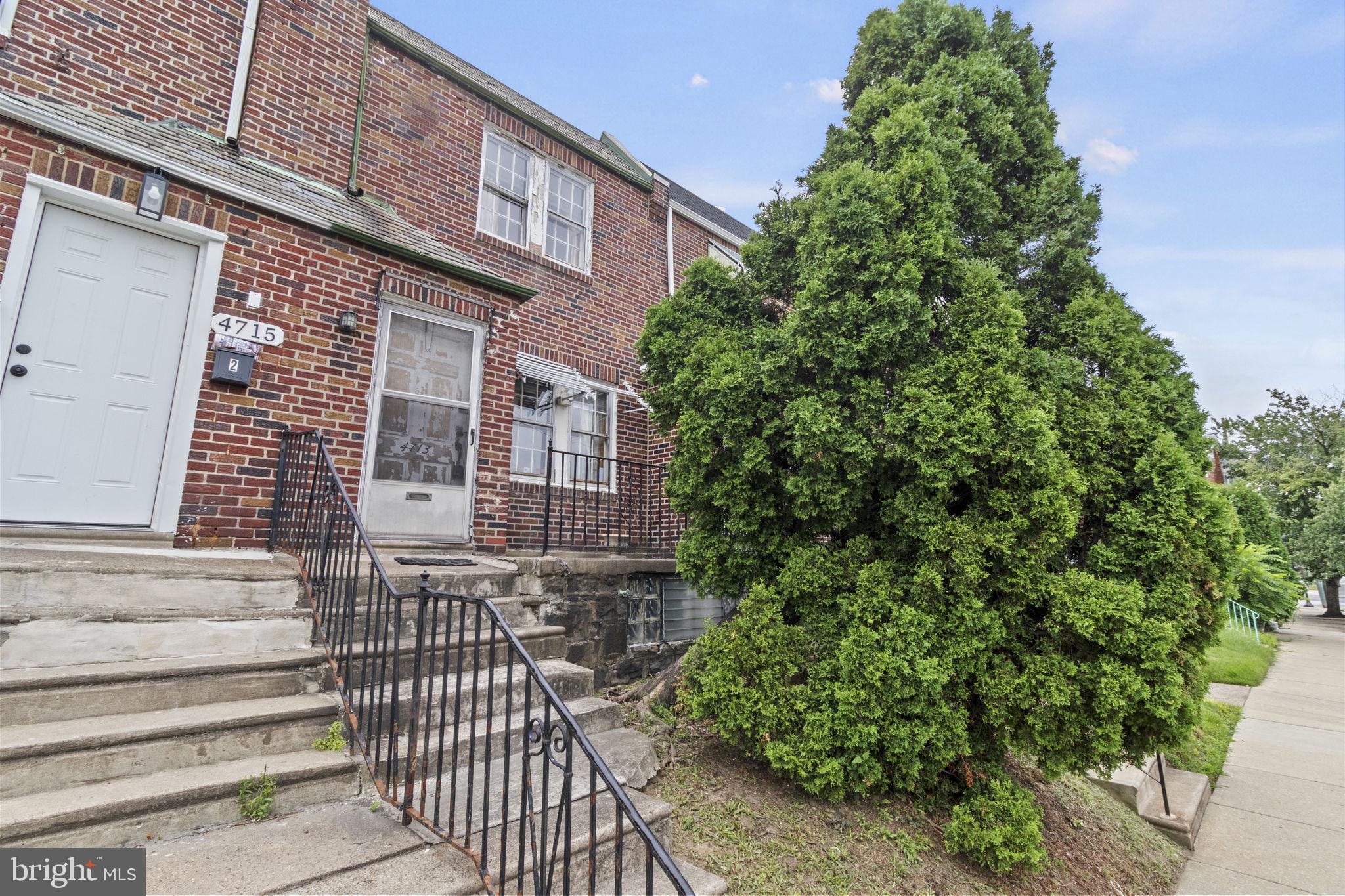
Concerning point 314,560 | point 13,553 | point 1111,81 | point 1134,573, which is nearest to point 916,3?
point 1111,81

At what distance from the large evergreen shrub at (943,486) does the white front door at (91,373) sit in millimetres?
3482

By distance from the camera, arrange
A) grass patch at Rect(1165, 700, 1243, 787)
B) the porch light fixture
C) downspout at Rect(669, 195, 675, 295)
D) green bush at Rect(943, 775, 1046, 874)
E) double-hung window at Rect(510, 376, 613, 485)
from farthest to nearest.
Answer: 1. downspout at Rect(669, 195, 675, 295)
2. double-hung window at Rect(510, 376, 613, 485)
3. grass patch at Rect(1165, 700, 1243, 787)
4. the porch light fixture
5. green bush at Rect(943, 775, 1046, 874)

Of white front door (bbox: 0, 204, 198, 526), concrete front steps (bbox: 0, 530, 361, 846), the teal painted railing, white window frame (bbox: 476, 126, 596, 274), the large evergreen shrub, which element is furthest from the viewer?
the teal painted railing

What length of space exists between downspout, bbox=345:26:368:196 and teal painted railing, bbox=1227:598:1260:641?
17.1 meters

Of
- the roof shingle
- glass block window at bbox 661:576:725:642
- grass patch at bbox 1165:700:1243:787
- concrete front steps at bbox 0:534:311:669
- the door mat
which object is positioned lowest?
grass patch at bbox 1165:700:1243:787

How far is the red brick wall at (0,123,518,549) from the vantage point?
371cm

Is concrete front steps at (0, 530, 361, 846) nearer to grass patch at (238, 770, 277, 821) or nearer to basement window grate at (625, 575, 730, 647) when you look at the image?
grass patch at (238, 770, 277, 821)

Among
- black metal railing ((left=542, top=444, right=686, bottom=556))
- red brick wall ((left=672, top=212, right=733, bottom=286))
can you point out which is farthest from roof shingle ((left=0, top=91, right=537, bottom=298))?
red brick wall ((left=672, top=212, right=733, bottom=286))

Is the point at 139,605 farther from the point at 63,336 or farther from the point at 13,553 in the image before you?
the point at 63,336

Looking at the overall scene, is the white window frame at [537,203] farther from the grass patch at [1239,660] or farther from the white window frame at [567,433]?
the grass patch at [1239,660]

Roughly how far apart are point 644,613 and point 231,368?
396 centimetres

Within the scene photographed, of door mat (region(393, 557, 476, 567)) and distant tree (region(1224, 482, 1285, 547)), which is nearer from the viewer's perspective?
door mat (region(393, 557, 476, 567))

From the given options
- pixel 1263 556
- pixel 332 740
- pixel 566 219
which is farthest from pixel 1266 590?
pixel 332 740

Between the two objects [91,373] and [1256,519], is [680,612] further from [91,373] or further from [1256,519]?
[1256,519]
